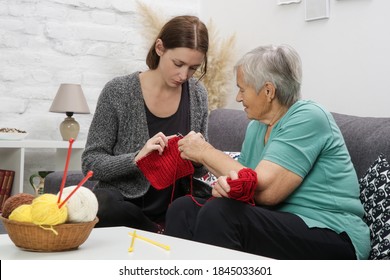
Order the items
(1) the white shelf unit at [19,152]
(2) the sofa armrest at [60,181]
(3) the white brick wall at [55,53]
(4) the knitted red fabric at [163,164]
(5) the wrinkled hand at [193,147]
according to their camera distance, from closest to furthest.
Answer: (5) the wrinkled hand at [193,147]
(4) the knitted red fabric at [163,164]
(2) the sofa armrest at [60,181]
(1) the white shelf unit at [19,152]
(3) the white brick wall at [55,53]

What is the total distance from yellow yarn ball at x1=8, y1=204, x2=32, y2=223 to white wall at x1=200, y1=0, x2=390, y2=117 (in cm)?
188

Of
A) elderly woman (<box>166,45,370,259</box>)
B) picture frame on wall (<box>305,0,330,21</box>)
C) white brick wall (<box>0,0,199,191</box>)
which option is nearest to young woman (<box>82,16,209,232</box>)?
elderly woman (<box>166,45,370,259</box>)

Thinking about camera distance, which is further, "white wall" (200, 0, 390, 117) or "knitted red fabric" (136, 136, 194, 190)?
"white wall" (200, 0, 390, 117)

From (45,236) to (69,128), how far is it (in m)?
2.29

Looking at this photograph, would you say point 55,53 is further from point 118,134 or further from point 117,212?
point 117,212

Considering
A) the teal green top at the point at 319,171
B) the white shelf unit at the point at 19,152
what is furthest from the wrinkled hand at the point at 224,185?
the white shelf unit at the point at 19,152

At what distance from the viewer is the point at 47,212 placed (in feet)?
4.33

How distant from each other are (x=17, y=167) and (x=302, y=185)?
6.39 ft

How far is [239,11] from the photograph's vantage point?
3.79m

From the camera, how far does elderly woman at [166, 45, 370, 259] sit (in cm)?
183

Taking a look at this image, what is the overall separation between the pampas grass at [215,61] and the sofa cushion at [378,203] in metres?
1.64

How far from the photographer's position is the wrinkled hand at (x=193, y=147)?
207 centimetres

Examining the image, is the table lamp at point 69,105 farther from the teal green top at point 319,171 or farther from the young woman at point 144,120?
the teal green top at point 319,171

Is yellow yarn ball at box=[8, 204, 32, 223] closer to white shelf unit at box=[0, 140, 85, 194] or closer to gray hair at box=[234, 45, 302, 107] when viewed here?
gray hair at box=[234, 45, 302, 107]
